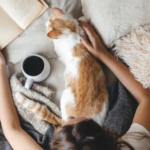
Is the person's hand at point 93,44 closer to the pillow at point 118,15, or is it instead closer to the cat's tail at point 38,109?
the pillow at point 118,15

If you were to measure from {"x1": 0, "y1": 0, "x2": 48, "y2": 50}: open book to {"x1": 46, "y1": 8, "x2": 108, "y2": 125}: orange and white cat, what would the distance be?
130 millimetres

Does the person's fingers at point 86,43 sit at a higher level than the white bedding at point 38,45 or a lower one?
lower

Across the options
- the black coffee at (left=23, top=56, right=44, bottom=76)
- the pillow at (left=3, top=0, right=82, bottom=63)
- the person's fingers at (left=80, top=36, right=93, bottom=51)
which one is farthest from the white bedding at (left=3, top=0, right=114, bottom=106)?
the person's fingers at (left=80, top=36, right=93, bottom=51)

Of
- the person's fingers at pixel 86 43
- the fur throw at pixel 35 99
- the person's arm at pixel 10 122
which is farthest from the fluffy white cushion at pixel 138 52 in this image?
the person's arm at pixel 10 122

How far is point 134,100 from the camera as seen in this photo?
2.65 feet

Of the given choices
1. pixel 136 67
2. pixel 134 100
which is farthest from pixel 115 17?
pixel 134 100

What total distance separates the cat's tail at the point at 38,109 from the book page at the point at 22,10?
1.63 ft

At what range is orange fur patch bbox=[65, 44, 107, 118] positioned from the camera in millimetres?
761

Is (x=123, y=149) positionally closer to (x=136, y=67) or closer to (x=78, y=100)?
(x=78, y=100)

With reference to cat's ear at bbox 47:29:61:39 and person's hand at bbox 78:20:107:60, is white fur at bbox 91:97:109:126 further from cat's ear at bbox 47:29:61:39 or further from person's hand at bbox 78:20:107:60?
cat's ear at bbox 47:29:61:39

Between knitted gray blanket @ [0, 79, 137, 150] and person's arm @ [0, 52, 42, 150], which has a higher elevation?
person's arm @ [0, 52, 42, 150]

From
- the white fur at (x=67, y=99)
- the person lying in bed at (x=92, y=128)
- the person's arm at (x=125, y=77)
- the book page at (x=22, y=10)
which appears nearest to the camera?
the person lying in bed at (x=92, y=128)

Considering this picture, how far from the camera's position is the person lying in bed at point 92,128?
0.45 metres

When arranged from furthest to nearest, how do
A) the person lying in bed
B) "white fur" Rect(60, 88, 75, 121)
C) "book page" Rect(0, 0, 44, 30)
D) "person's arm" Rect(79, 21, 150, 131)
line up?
"book page" Rect(0, 0, 44, 30)
"white fur" Rect(60, 88, 75, 121)
"person's arm" Rect(79, 21, 150, 131)
the person lying in bed
